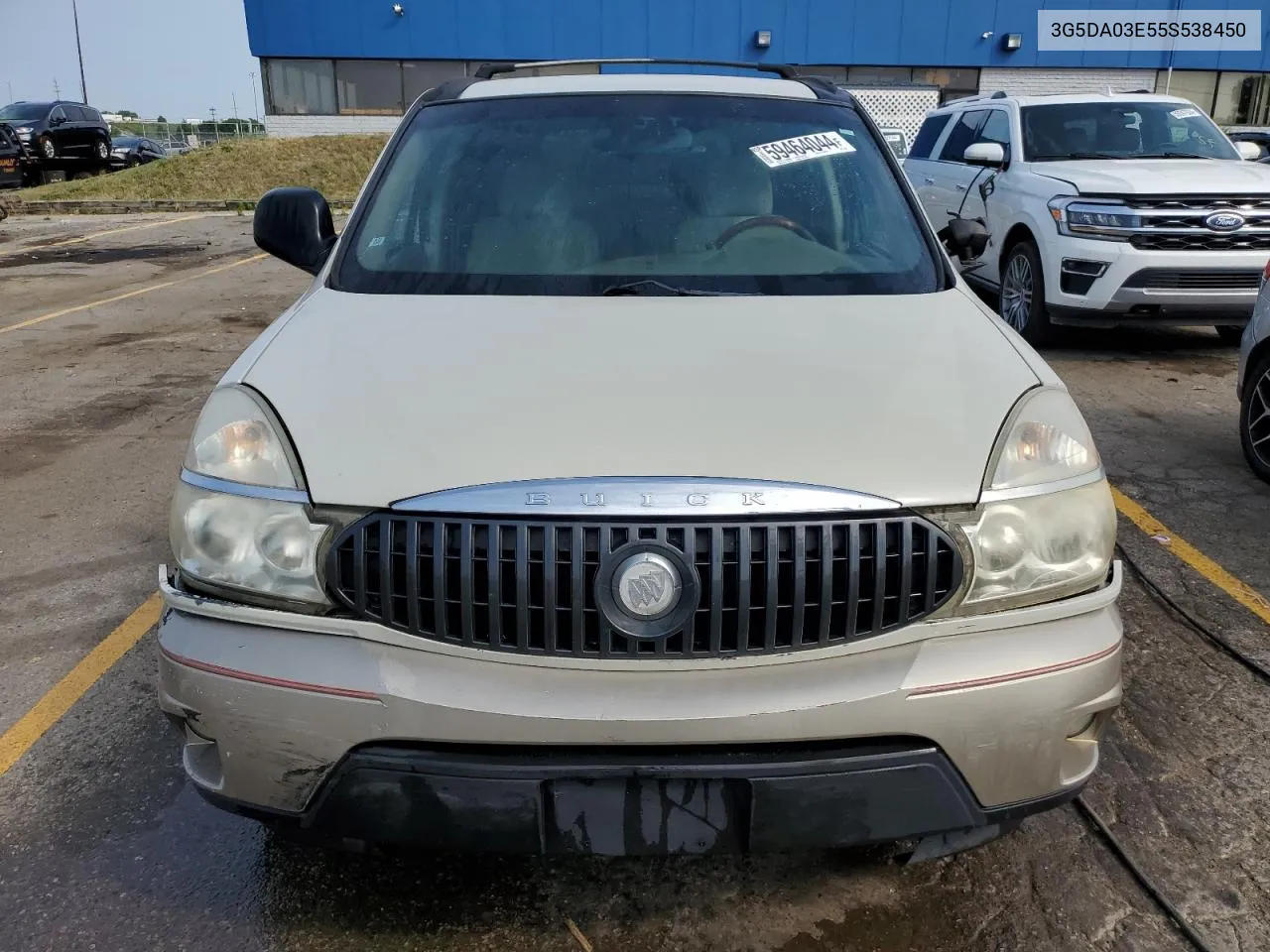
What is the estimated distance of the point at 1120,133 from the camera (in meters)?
8.25

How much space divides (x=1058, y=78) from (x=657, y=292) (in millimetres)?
32958

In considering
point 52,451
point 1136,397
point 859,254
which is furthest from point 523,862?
point 1136,397

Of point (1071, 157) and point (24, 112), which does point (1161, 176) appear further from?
point (24, 112)

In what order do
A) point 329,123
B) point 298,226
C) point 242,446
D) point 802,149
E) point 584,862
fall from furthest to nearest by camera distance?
1. point 329,123
2. point 298,226
3. point 802,149
4. point 584,862
5. point 242,446

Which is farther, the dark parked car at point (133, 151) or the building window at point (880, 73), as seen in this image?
the dark parked car at point (133, 151)

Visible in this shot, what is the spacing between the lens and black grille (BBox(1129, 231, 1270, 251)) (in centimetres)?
691

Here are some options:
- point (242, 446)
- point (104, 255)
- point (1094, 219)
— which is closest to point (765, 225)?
point (242, 446)

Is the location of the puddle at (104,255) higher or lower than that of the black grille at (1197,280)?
lower

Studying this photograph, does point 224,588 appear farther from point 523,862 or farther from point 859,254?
point 859,254

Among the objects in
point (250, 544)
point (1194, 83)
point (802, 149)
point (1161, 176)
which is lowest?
point (250, 544)

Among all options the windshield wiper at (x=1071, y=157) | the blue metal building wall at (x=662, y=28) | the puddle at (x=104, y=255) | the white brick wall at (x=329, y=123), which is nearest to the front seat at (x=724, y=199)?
the windshield wiper at (x=1071, y=157)

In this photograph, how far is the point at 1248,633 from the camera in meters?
3.55

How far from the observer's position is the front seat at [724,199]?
9.77 feet

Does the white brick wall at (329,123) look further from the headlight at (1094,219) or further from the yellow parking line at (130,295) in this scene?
the headlight at (1094,219)
